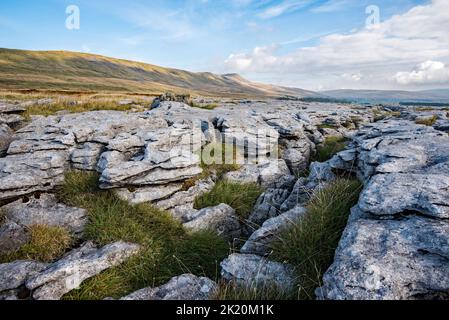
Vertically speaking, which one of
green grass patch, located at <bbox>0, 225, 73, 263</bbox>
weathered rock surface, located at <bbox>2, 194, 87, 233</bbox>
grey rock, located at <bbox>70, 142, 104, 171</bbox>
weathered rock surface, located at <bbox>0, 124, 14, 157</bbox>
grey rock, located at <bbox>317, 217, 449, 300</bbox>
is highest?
weathered rock surface, located at <bbox>0, 124, 14, 157</bbox>

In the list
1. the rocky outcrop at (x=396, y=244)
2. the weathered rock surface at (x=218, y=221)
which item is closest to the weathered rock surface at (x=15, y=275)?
the weathered rock surface at (x=218, y=221)

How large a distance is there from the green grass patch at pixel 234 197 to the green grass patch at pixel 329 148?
6.49 meters

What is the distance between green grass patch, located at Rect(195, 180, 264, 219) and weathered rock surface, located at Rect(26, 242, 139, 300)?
3223mm

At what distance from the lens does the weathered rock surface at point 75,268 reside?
555cm

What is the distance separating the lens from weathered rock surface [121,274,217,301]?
5.30 meters

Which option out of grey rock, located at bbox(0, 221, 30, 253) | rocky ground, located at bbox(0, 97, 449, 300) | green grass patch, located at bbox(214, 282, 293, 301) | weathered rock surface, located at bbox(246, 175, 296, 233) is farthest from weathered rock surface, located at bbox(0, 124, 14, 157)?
green grass patch, located at bbox(214, 282, 293, 301)

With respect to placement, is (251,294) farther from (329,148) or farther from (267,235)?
(329,148)

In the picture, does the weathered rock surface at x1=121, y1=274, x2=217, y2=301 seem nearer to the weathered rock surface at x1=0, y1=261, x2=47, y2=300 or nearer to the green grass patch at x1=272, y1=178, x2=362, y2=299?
the green grass patch at x1=272, y1=178, x2=362, y2=299

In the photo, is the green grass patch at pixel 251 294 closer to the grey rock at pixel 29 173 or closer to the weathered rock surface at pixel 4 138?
the grey rock at pixel 29 173

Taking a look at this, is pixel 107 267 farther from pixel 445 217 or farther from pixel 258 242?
pixel 445 217

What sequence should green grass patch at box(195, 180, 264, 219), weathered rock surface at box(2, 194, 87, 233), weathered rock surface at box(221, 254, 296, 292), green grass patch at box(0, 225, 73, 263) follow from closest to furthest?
weathered rock surface at box(221, 254, 296, 292)
green grass patch at box(0, 225, 73, 263)
weathered rock surface at box(2, 194, 87, 233)
green grass patch at box(195, 180, 264, 219)

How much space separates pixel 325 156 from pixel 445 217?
11033mm

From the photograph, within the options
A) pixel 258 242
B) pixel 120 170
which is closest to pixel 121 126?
pixel 120 170
